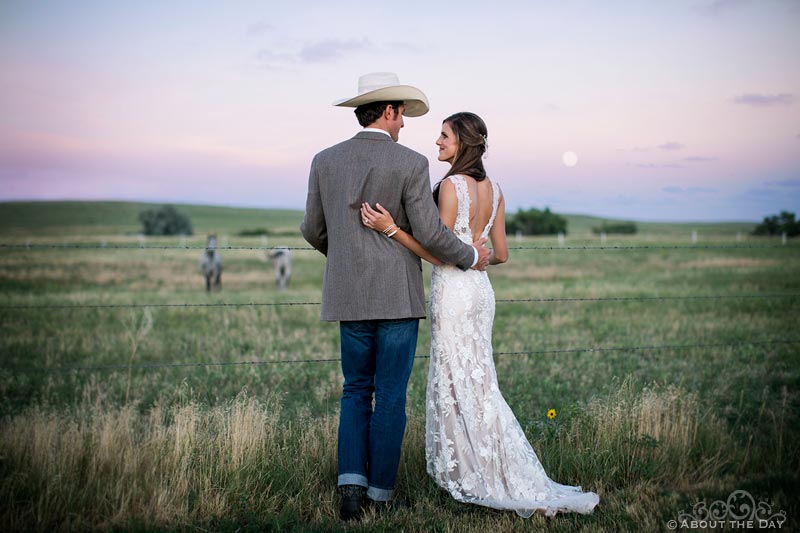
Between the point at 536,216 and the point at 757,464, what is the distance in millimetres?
74683

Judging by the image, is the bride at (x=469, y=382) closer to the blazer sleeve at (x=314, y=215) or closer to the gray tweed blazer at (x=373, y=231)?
the gray tweed blazer at (x=373, y=231)

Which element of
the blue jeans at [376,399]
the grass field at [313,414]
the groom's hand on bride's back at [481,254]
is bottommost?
the grass field at [313,414]

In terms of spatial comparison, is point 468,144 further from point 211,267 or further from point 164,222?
point 164,222

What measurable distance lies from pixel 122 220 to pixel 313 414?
105m

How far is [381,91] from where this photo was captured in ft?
13.8

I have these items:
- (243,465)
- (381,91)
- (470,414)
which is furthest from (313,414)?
(381,91)

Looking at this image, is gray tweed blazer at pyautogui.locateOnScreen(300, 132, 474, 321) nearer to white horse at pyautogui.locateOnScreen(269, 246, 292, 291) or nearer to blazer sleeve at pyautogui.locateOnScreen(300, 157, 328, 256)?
blazer sleeve at pyautogui.locateOnScreen(300, 157, 328, 256)

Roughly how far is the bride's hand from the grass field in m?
1.81

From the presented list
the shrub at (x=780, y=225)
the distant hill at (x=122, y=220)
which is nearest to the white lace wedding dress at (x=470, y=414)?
the shrub at (x=780, y=225)

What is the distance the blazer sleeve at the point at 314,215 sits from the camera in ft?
14.5

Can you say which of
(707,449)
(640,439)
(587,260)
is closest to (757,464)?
(707,449)

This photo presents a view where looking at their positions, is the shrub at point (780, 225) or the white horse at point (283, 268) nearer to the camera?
the white horse at point (283, 268)

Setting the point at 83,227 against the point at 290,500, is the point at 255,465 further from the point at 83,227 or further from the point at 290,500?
the point at 83,227

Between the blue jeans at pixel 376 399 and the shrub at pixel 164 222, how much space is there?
8345 cm
